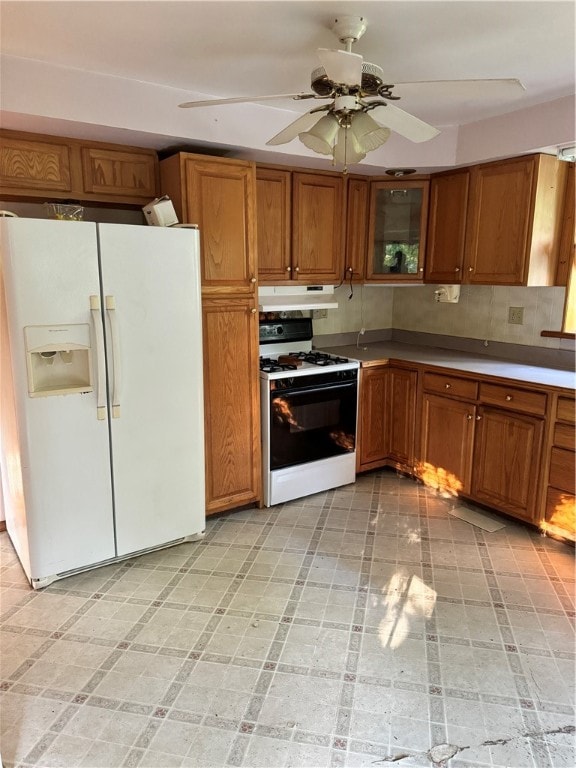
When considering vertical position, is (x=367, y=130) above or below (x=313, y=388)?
above

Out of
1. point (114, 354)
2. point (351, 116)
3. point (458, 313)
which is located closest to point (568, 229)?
point (458, 313)

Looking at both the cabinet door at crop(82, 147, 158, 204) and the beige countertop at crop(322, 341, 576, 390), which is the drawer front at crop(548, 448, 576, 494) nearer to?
the beige countertop at crop(322, 341, 576, 390)

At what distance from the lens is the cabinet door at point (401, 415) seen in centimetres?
361

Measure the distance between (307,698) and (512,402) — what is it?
1970 mm

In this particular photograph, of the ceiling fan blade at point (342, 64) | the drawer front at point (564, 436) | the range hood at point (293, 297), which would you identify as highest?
the ceiling fan blade at point (342, 64)

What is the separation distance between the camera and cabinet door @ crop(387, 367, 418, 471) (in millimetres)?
3607

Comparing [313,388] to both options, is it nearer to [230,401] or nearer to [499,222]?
[230,401]

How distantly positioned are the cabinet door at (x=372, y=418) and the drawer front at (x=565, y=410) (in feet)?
4.02

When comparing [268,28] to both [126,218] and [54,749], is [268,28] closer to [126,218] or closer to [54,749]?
[126,218]

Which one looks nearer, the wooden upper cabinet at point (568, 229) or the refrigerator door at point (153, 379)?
the refrigerator door at point (153, 379)

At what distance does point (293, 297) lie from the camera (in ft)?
11.2

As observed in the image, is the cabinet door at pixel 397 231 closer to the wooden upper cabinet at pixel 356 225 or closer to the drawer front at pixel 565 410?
the wooden upper cabinet at pixel 356 225

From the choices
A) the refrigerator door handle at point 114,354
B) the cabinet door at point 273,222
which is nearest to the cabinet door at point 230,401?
the cabinet door at point 273,222

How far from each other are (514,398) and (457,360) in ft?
2.11
